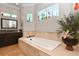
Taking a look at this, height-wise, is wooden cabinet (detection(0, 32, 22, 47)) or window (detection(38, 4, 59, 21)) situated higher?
window (detection(38, 4, 59, 21))

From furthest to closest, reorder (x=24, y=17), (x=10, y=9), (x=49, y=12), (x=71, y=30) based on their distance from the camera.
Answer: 1. (x=49, y=12)
2. (x=24, y=17)
3. (x=10, y=9)
4. (x=71, y=30)

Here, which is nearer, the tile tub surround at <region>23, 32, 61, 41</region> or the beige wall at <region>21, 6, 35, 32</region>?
the beige wall at <region>21, 6, 35, 32</region>

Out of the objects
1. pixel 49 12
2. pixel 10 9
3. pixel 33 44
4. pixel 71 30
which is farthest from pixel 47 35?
pixel 10 9

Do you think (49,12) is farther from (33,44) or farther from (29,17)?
(33,44)

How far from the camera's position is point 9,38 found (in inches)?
76.1

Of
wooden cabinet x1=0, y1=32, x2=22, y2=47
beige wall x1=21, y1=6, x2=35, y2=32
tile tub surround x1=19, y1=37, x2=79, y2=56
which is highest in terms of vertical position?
beige wall x1=21, y1=6, x2=35, y2=32

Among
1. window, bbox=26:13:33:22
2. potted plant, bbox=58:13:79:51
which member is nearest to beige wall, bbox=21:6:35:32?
window, bbox=26:13:33:22

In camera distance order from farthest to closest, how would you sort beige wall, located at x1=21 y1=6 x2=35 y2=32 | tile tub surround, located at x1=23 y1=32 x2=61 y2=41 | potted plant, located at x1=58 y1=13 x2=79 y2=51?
tile tub surround, located at x1=23 y1=32 x2=61 y2=41
beige wall, located at x1=21 y1=6 x2=35 y2=32
potted plant, located at x1=58 y1=13 x2=79 y2=51

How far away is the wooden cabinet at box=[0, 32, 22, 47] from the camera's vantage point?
1784 millimetres

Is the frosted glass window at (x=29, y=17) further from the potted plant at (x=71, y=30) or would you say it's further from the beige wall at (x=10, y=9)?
the potted plant at (x=71, y=30)

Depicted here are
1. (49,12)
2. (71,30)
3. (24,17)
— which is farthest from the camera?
(49,12)

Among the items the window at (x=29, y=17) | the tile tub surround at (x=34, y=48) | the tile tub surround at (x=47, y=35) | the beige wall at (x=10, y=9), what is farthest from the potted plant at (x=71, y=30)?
the beige wall at (x=10, y=9)

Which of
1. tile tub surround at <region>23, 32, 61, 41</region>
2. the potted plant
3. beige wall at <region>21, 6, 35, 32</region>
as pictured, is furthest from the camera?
tile tub surround at <region>23, 32, 61, 41</region>

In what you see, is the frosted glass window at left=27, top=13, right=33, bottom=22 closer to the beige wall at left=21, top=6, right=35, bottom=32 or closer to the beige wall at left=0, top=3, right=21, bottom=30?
the beige wall at left=21, top=6, right=35, bottom=32
